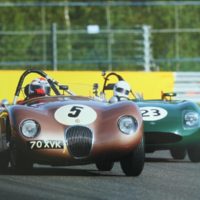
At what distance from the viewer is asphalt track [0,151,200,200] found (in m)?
7.98

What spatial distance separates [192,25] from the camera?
117 feet

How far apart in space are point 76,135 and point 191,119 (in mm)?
2326

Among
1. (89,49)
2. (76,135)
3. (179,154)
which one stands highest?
(76,135)

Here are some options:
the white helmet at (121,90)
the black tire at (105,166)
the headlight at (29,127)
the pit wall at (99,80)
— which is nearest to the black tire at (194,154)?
the white helmet at (121,90)

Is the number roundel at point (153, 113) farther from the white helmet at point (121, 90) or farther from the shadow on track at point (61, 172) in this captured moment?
the shadow on track at point (61, 172)

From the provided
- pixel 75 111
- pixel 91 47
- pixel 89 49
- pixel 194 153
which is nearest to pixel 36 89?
pixel 194 153

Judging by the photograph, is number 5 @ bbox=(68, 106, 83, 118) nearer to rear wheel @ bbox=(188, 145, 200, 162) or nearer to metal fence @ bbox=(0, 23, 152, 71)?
rear wheel @ bbox=(188, 145, 200, 162)

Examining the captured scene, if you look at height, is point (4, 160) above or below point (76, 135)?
below

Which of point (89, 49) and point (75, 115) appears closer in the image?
point (75, 115)

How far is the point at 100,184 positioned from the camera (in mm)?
8859

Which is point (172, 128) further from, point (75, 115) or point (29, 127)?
point (29, 127)

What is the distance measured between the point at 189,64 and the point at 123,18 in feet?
40.8

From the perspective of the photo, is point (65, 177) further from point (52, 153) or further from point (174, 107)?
point (174, 107)

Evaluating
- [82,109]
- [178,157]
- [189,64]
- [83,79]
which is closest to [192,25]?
[189,64]
